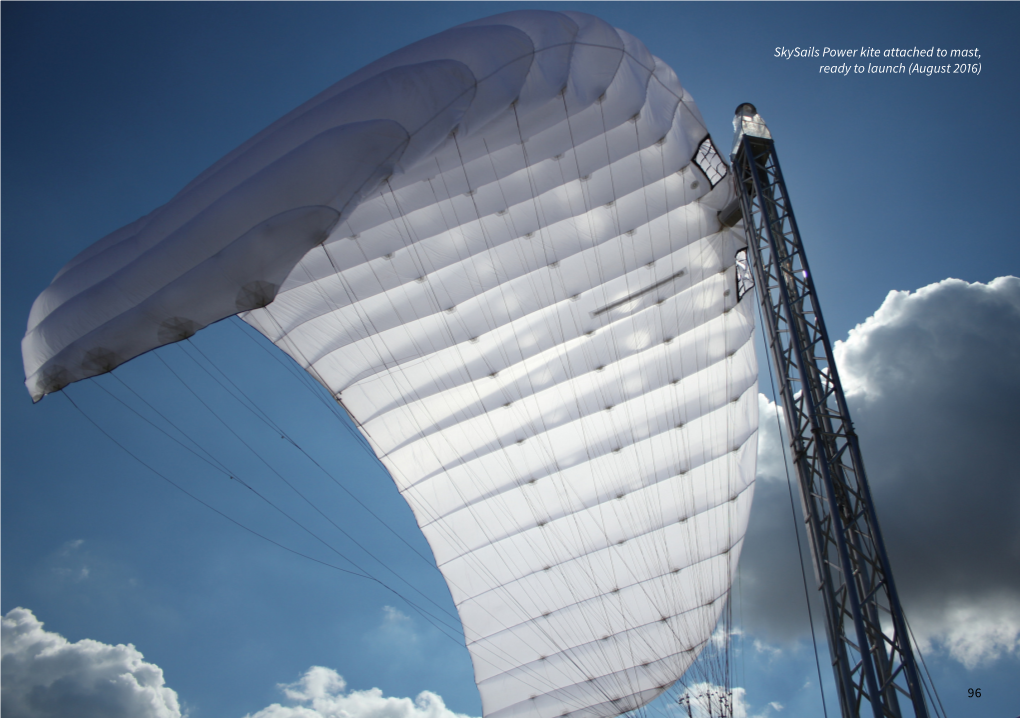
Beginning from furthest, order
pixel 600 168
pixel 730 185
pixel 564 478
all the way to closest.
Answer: pixel 564 478 < pixel 730 185 < pixel 600 168

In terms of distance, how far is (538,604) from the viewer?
1183cm

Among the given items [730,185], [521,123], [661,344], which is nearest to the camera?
[521,123]

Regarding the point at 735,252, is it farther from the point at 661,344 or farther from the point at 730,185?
the point at 661,344

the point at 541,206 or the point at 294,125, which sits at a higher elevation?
the point at 541,206

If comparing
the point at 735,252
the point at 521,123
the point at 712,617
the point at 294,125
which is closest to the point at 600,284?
the point at 735,252

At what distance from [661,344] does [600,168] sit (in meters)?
3.31

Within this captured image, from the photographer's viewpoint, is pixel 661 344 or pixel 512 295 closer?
pixel 512 295

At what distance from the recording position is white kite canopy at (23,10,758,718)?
6.03m

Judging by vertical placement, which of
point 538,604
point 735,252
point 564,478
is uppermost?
point 735,252

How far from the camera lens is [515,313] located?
33.4 feet

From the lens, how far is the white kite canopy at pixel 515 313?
19.8ft

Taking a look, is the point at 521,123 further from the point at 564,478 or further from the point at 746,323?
the point at 564,478

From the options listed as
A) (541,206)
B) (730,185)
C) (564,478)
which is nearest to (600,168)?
(541,206)

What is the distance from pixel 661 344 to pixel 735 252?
6.24 ft
